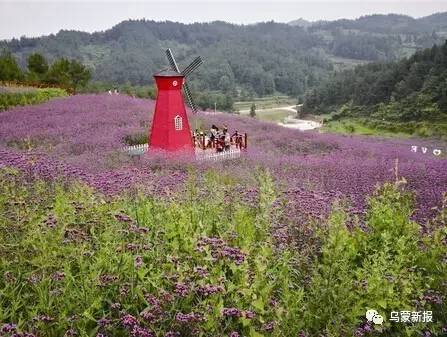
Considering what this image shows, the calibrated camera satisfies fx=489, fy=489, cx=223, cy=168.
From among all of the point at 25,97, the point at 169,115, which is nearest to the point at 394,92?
the point at 25,97

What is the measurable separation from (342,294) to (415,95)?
9004 centimetres

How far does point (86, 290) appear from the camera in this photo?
16.5 feet

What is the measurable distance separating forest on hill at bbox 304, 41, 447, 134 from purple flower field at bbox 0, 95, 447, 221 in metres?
45.2

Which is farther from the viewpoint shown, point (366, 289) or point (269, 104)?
point (269, 104)

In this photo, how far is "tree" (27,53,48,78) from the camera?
2178 inches

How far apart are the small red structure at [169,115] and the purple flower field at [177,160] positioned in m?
1.71

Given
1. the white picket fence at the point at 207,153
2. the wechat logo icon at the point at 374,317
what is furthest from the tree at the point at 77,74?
the wechat logo icon at the point at 374,317

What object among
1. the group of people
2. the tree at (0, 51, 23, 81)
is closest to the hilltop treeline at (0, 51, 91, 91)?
the tree at (0, 51, 23, 81)

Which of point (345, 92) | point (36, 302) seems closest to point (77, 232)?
point (36, 302)

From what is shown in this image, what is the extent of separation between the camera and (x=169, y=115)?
2012cm

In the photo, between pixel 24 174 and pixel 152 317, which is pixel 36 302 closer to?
pixel 152 317

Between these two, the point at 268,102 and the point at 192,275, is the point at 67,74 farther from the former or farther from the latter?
the point at 268,102

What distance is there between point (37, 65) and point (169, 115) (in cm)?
4145

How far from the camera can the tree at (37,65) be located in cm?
5531
